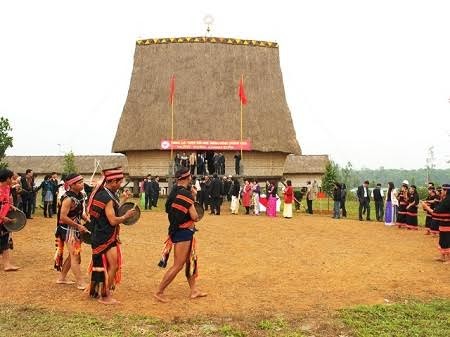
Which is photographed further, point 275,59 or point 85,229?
point 275,59

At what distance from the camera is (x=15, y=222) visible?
907 cm

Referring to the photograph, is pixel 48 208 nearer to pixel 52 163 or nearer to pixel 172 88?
pixel 172 88

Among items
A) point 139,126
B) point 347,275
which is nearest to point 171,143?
point 139,126

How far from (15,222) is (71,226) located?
181cm

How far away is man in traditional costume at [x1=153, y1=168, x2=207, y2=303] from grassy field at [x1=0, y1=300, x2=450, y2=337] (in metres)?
0.91

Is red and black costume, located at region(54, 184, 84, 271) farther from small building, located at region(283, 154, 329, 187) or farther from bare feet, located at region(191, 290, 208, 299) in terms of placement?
small building, located at region(283, 154, 329, 187)

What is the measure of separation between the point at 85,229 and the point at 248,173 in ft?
77.6

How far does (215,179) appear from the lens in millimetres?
21156

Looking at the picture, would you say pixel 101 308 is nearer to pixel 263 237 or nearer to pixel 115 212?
pixel 115 212

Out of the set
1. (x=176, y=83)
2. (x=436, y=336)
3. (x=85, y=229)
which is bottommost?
(x=436, y=336)

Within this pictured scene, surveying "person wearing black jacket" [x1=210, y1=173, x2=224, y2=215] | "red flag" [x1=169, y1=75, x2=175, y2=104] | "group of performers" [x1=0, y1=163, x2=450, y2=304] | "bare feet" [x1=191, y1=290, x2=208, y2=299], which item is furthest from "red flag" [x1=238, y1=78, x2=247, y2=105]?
"bare feet" [x1=191, y1=290, x2=208, y2=299]

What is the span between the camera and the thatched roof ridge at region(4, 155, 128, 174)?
4872 centimetres

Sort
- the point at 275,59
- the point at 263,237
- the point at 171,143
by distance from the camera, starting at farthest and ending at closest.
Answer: the point at 275,59, the point at 171,143, the point at 263,237

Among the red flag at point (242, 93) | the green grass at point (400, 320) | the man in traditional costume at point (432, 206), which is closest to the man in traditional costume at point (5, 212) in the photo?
the green grass at point (400, 320)
